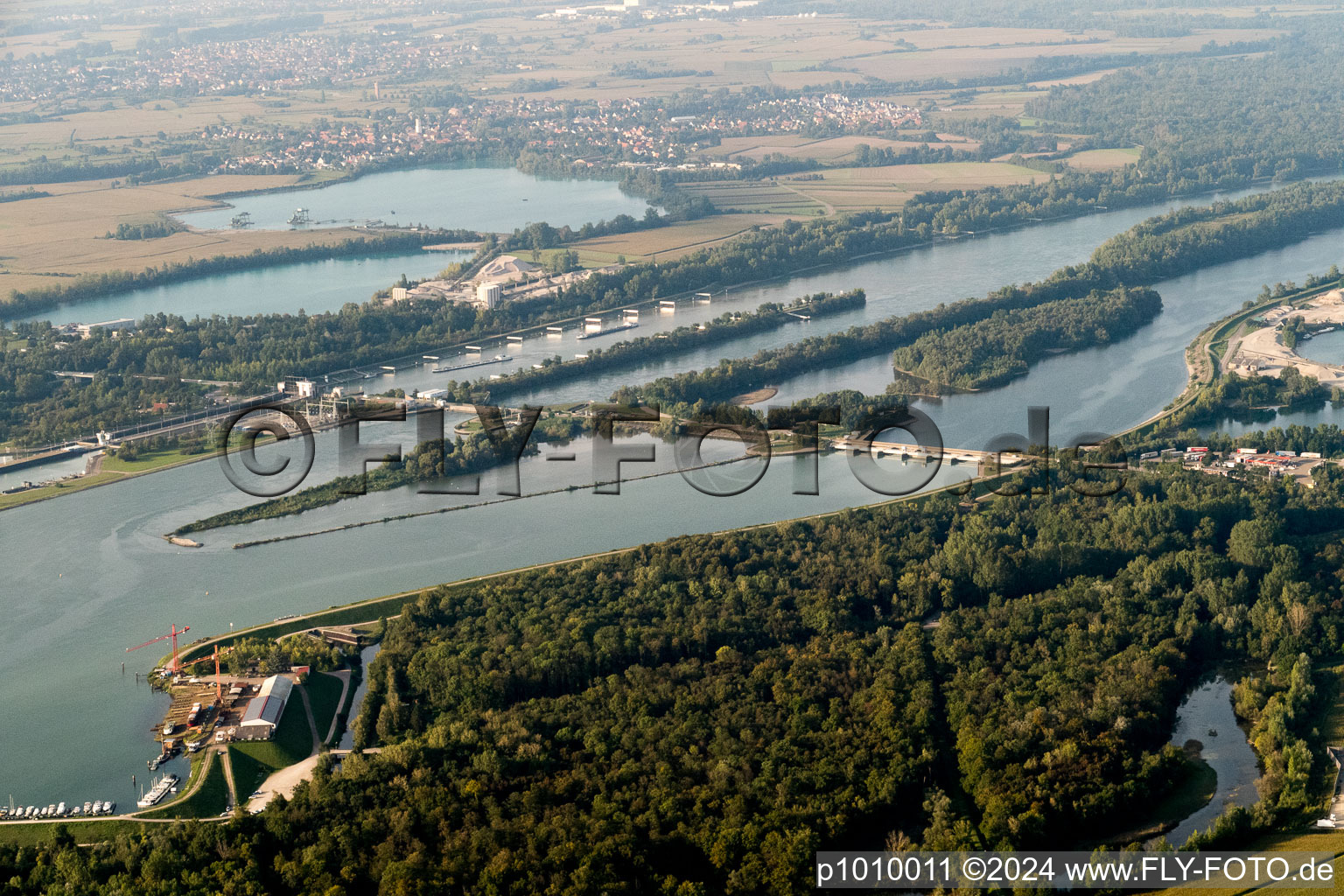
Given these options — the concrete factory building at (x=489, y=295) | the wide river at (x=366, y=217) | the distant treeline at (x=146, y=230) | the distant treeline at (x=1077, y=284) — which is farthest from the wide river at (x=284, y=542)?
the distant treeline at (x=146, y=230)

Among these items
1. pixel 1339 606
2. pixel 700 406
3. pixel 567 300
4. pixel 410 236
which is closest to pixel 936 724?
pixel 1339 606

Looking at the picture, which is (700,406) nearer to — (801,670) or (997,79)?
(801,670)

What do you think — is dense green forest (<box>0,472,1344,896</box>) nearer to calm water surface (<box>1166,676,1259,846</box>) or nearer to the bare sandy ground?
calm water surface (<box>1166,676,1259,846</box>)

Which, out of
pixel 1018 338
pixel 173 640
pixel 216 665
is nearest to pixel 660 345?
pixel 1018 338

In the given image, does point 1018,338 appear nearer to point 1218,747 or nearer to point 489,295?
point 489,295

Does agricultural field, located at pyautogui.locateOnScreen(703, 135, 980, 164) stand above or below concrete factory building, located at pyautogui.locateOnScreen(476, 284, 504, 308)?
above

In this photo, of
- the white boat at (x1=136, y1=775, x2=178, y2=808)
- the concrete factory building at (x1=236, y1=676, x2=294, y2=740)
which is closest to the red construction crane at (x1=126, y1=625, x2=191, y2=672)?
the concrete factory building at (x1=236, y1=676, x2=294, y2=740)

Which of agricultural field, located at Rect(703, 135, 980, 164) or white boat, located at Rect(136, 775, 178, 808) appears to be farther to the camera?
agricultural field, located at Rect(703, 135, 980, 164)
